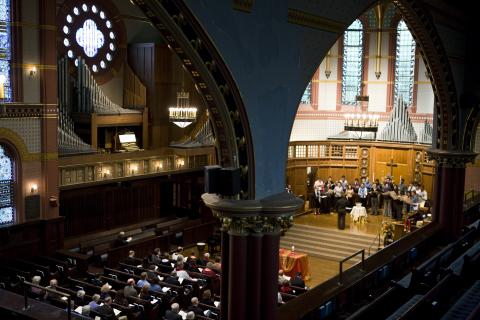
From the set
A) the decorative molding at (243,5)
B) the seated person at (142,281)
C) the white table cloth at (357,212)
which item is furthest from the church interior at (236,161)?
the white table cloth at (357,212)

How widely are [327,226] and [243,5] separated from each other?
17040 millimetres

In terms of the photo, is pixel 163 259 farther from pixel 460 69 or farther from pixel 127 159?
pixel 460 69

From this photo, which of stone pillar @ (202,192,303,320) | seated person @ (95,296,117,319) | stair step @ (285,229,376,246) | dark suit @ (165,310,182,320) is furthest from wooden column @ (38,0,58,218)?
stone pillar @ (202,192,303,320)

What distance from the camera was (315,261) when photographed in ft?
69.3

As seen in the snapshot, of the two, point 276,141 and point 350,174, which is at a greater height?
point 276,141

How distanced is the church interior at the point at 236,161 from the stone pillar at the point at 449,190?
0.06m

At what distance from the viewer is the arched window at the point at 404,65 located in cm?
2867

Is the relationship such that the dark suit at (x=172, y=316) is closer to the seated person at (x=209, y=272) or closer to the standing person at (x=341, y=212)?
the seated person at (x=209, y=272)

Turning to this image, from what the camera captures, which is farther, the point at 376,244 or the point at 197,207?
the point at 197,207

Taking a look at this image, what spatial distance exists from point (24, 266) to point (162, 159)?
Result: 7.15 meters

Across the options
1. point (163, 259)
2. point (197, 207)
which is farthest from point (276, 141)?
point (197, 207)

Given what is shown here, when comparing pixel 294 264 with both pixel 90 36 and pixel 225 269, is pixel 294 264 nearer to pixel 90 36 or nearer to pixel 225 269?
pixel 225 269

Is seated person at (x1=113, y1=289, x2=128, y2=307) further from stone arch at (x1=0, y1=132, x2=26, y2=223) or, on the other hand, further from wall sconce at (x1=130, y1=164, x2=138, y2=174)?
wall sconce at (x1=130, y1=164, x2=138, y2=174)

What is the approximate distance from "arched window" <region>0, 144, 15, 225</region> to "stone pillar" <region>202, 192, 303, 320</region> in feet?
34.2
